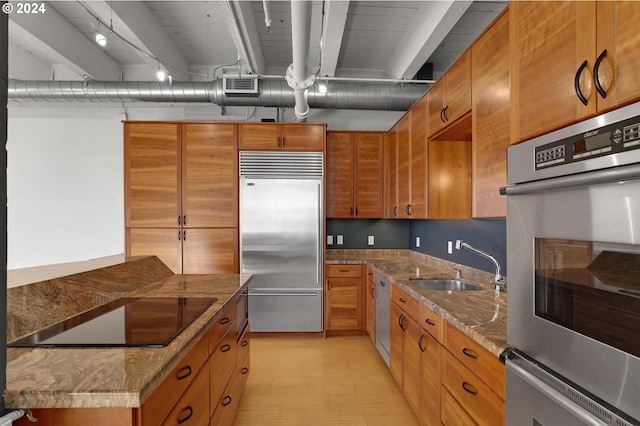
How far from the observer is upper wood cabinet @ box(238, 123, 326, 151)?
3.53 meters

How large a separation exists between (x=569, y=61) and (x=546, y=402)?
3.34 feet

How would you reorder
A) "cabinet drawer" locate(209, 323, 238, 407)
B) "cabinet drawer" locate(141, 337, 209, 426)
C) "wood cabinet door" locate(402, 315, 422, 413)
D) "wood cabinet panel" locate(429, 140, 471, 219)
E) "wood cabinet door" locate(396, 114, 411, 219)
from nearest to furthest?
"cabinet drawer" locate(141, 337, 209, 426), "cabinet drawer" locate(209, 323, 238, 407), "wood cabinet door" locate(402, 315, 422, 413), "wood cabinet panel" locate(429, 140, 471, 219), "wood cabinet door" locate(396, 114, 411, 219)

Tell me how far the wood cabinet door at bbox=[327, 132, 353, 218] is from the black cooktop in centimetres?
237

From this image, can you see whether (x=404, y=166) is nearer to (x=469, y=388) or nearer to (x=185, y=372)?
(x=469, y=388)

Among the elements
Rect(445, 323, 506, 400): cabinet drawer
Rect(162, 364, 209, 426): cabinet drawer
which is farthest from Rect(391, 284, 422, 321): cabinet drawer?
Rect(162, 364, 209, 426): cabinet drawer

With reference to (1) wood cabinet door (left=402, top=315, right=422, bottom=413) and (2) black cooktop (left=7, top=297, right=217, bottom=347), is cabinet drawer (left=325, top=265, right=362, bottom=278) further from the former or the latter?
(2) black cooktop (left=7, top=297, right=217, bottom=347)

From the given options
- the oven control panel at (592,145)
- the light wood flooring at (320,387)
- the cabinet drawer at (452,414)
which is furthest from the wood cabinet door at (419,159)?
the oven control panel at (592,145)

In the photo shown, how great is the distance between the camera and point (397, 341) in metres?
2.41

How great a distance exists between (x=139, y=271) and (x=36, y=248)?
10.5ft

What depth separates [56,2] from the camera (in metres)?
2.85

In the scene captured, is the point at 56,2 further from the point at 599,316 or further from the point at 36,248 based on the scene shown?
the point at 599,316

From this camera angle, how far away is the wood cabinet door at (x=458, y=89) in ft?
6.07

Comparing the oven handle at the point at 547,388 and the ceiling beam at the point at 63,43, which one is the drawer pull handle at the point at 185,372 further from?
the ceiling beam at the point at 63,43

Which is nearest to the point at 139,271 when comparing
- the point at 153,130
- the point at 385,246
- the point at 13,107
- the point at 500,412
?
the point at 153,130
